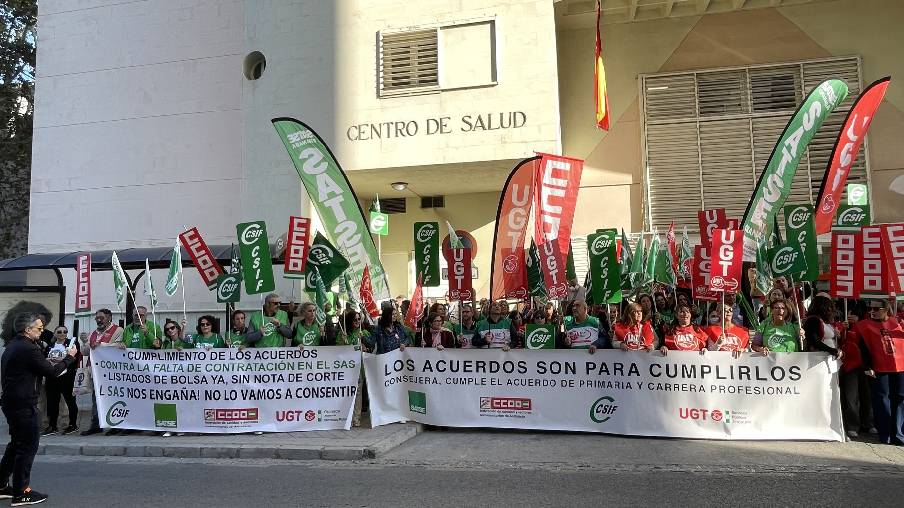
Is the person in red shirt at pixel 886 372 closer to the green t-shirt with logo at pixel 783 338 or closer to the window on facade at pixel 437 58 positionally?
the green t-shirt with logo at pixel 783 338

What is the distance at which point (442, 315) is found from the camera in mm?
10156

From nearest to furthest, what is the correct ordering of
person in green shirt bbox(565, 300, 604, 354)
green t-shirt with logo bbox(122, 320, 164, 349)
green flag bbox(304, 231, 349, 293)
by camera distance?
person in green shirt bbox(565, 300, 604, 354), green flag bbox(304, 231, 349, 293), green t-shirt with logo bbox(122, 320, 164, 349)

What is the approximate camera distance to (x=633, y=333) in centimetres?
877

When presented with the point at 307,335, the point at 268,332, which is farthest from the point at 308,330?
the point at 268,332

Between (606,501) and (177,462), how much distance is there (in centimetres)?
533

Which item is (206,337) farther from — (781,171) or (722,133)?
(722,133)

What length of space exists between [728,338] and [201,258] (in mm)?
7897

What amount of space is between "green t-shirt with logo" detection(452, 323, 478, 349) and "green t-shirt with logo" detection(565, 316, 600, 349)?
146 centimetres

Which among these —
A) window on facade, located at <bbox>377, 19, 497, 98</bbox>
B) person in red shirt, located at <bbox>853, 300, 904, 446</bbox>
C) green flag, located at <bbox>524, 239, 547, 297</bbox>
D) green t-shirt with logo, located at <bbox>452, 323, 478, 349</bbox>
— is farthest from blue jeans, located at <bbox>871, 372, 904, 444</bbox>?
window on facade, located at <bbox>377, 19, 497, 98</bbox>

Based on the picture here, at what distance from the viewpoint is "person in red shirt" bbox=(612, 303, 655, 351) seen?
28.5 ft

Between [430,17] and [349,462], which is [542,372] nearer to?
[349,462]

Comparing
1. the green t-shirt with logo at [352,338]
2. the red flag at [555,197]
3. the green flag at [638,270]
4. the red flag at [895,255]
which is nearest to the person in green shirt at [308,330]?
the green t-shirt with logo at [352,338]

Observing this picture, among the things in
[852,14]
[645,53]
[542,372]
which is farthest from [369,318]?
[852,14]

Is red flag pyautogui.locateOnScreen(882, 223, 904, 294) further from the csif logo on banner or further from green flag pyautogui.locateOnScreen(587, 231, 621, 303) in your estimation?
the csif logo on banner
